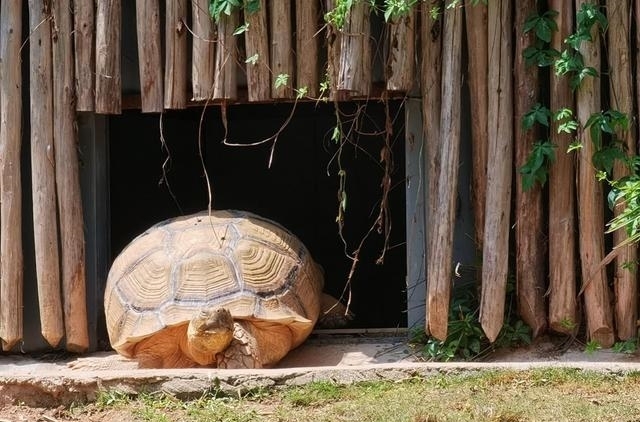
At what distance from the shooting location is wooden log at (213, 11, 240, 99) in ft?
23.8

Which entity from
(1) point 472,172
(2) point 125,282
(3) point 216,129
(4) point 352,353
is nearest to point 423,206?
(1) point 472,172

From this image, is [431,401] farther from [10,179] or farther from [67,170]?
[10,179]

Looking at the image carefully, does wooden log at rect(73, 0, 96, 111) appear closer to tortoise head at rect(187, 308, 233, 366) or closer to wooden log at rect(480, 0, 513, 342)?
tortoise head at rect(187, 308, 233, 366)

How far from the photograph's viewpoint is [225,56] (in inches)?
287

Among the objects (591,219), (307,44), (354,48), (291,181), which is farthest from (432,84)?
(291,181)

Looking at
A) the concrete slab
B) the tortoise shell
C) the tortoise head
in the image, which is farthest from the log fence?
the tortoise head

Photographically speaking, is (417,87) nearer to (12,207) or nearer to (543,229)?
(543,229)

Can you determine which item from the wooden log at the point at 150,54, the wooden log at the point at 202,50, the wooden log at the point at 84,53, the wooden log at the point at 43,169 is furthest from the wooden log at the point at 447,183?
the wooden log at the point at 43,169

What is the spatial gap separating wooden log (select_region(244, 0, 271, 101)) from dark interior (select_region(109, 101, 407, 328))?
3786 mm

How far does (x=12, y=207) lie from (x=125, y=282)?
96 centimetres

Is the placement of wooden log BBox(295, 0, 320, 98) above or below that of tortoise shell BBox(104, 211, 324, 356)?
above

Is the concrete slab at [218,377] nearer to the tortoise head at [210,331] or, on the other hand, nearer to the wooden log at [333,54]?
the tortoise head at [210,331]

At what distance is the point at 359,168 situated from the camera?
11875 mm

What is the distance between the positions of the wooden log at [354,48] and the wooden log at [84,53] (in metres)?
1.76
